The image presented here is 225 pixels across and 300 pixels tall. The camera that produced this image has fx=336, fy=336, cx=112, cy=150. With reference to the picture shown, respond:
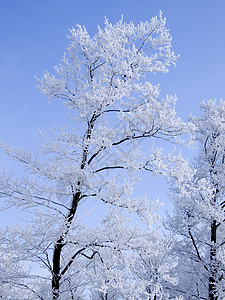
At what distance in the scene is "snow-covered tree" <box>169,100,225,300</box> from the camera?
32.2 ft

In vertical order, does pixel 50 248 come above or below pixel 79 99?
below

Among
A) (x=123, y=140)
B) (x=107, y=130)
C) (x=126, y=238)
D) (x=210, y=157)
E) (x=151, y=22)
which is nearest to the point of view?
(x=126, y=238)

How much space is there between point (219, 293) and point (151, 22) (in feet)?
24.8

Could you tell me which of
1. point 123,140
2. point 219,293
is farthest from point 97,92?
point 219,293

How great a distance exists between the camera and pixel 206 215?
992cm

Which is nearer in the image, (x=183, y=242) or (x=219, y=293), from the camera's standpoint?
(x=219, y=293)

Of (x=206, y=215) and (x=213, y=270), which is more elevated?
(x=206, y=215)

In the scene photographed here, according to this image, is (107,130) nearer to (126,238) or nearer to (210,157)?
(126,238)

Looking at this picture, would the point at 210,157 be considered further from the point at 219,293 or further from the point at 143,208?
the point at 143,208

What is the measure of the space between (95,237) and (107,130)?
85.3 inches

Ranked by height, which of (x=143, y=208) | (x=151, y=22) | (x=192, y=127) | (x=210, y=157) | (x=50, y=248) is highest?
(x=151, y=22)

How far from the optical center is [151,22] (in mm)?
8477

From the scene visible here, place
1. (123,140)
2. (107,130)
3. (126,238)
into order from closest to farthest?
(126,238) < (107,130) < (123,140)

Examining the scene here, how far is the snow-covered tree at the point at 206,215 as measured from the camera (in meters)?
9.83
